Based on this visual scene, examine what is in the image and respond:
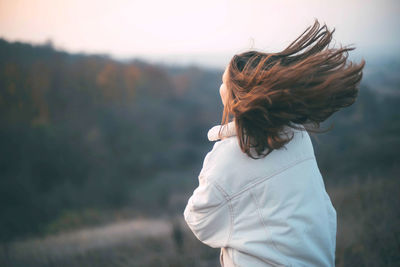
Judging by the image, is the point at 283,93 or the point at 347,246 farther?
the point at 347,246

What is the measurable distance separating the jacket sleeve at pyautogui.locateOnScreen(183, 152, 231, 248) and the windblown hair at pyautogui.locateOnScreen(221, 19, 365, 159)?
0.22 meters

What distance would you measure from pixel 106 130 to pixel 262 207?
27375mm

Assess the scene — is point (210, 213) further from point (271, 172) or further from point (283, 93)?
point (283, 93)

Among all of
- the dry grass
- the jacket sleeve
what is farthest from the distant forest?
the jacket sleeve

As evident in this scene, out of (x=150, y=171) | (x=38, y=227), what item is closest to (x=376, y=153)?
(x=38, y=227)

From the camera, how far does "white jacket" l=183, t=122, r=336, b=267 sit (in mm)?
1148

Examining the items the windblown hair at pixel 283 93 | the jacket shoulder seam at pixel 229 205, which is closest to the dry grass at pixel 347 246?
the jacket shoulder seam at pixel 229 205

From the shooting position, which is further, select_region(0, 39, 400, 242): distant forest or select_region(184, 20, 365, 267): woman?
select_region(0, 39, 400, 242): distant forest

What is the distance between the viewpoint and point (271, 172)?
3.84 feet

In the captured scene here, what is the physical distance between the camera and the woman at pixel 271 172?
1.12m

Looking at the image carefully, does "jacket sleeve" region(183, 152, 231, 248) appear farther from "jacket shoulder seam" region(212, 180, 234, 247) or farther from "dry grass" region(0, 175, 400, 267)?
"dry grass" region(0, 175, 400, 267)

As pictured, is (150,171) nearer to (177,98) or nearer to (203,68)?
(177,98)

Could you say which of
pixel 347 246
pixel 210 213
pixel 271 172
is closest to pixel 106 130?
pixel 347 246

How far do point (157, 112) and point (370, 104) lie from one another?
22969 millimetres
